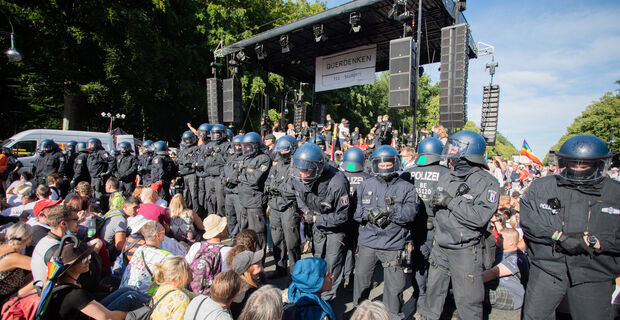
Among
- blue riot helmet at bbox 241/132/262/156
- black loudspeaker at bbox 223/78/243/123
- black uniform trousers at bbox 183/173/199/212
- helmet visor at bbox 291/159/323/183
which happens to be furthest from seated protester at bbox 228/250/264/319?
black loudspeaker at bbox 223/78/243/123

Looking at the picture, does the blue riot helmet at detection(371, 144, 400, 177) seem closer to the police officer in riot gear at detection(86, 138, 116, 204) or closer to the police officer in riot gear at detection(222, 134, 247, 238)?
the police officer in riot gear at detection(222, 134, 247, 238)

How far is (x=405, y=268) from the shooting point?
355 cm

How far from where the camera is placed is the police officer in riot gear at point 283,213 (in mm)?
4629

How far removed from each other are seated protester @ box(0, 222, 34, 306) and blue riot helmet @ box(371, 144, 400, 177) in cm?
377

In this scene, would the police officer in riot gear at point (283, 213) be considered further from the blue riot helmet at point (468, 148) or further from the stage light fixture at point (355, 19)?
the stage light fixture at point (355, 19)

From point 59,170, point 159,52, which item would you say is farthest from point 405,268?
point 159,52

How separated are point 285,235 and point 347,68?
12.6m

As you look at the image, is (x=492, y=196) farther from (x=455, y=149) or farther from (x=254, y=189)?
(x=254, y=189)

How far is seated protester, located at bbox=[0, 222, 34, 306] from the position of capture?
9.61ft

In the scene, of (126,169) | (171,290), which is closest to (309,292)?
(171,290)

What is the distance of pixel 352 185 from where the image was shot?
472 centimetres

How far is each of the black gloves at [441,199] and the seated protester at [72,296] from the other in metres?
3.10

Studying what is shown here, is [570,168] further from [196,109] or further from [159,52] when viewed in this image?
[196,109]

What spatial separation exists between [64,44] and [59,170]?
1111 cm
